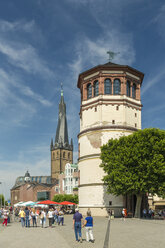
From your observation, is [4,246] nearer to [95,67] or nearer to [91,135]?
[91,135]

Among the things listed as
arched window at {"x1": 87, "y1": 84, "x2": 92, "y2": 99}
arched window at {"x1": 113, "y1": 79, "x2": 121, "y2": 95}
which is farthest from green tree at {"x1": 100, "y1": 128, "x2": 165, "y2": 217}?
arched window at {"x1": 87, "y1": 84, "x2": 92, "y2": 99}

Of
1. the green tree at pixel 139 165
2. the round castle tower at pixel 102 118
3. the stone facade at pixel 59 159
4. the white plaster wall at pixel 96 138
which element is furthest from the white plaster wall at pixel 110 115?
the stone facade at pixel 59 159

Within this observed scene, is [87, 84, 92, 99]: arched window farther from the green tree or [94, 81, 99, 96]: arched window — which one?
the green tree

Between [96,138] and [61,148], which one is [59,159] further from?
[96,138]

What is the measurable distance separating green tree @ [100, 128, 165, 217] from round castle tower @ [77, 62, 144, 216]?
7181 mm

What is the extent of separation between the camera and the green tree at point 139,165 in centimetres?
3481

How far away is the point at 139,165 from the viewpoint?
35344 mm

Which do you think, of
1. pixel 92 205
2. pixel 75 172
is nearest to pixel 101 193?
pixel 92 205

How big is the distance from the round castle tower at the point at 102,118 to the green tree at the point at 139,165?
718cm

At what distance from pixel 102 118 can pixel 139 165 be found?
14.0 m

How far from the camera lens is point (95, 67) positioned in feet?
163

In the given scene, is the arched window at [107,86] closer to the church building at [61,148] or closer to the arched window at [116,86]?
the arched window at [116,86]

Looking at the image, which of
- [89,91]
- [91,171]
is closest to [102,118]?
[89,91]

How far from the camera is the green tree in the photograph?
34812mm
